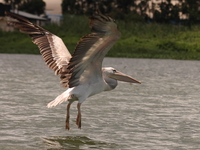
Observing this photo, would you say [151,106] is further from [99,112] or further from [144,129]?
[144,129]

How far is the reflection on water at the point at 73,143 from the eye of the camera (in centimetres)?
660

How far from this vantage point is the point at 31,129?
294 inches

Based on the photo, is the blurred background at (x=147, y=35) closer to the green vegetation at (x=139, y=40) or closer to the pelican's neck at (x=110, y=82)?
the green vegetation at (x=139, y=40)

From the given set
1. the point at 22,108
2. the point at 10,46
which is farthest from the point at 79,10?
the point at 22,108

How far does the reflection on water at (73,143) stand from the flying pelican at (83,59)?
1.23 feet

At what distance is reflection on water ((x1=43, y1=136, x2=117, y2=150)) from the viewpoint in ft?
21.6

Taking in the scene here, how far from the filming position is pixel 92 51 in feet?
22.2

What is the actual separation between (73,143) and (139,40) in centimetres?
2893

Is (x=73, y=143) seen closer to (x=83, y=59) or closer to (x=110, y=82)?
(x=83, y=59)

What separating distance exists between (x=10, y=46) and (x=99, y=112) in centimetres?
2892

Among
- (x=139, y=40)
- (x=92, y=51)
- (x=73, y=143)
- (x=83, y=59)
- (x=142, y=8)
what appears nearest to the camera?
(x=92, y=51)

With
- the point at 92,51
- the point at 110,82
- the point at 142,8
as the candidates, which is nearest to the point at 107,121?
the point at 110,82

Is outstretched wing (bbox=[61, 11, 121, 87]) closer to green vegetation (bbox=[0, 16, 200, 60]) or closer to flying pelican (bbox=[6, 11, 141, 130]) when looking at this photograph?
flying pelican (bbox=[6, 11, 141, 130])

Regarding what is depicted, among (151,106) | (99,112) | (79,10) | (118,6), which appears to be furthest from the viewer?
(79,10)
